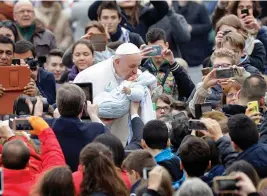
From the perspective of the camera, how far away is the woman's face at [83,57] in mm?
14898

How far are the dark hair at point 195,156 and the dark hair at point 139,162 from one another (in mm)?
257

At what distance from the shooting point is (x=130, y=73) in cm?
1359

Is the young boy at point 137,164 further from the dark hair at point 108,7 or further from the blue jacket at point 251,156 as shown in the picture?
the dark hair at point 108,7

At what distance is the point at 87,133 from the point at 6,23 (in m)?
5.00

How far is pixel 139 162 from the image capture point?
35.6 ft

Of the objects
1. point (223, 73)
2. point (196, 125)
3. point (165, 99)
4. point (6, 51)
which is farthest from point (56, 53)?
point (196, 125)

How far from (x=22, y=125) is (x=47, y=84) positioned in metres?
3.60

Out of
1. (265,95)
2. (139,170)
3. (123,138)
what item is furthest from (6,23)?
(139,170)

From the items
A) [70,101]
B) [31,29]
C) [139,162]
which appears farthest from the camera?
[31,29]

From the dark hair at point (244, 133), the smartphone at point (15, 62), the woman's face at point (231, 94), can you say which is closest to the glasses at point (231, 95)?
the woman's face at point (231, 94)

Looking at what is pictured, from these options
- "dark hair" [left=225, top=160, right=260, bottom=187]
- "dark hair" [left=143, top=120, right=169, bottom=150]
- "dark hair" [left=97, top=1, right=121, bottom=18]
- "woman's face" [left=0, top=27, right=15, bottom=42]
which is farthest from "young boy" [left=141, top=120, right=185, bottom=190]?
"woman's face" [left=0, top=27, right=15, bottom=42]

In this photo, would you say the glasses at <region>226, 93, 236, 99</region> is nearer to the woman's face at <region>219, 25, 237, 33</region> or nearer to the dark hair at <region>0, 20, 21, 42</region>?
the woman's face at <region>219, 25, 237, 33</region>

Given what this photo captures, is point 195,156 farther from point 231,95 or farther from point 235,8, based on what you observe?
point 235,8

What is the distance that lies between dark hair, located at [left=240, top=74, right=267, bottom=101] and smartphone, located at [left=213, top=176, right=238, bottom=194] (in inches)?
133
